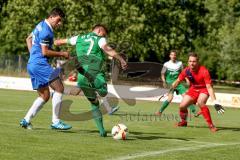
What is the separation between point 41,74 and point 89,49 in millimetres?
1054

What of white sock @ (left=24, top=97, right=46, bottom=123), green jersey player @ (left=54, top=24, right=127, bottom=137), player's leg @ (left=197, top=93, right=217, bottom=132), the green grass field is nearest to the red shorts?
player's leg @ (left=197, top=93, right=217, bottom=132)

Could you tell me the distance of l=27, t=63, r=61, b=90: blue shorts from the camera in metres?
11.0

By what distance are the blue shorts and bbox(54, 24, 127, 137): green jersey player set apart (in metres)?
0.64

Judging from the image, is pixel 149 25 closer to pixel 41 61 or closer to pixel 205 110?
pixel 205 110

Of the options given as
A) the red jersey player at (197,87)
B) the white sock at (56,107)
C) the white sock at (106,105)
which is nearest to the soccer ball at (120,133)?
the white sock at (56,107)

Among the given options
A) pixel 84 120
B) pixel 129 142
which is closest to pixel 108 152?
pixel 129 142

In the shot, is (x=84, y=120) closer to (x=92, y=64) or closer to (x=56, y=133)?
(x=92, y=64)

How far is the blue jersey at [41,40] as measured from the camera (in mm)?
10961

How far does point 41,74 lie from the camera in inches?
433

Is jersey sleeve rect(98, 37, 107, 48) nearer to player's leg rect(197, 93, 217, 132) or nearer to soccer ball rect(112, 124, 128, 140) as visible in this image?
soccer ball rect(112, 124, 128, 140)

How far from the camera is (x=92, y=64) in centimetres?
1205

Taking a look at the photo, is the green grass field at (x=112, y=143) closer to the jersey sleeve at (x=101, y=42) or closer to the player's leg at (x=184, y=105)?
the player's leg at (x=184, y=105)

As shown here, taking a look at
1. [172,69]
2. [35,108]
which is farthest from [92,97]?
[172,69]

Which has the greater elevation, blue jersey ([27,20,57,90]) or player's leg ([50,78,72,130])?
blue jersey ([27,20,57,90])
